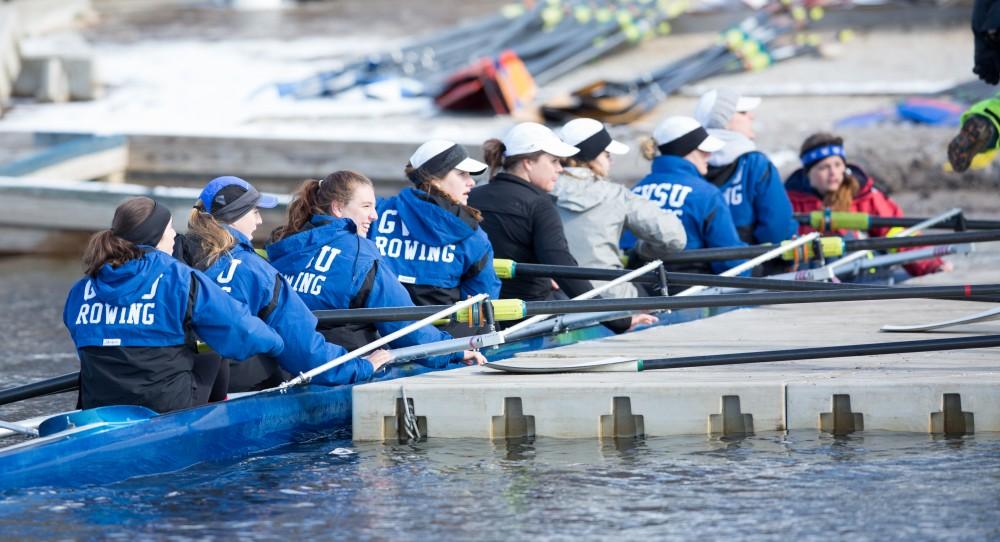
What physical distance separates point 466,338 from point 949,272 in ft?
13.0

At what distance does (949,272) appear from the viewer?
9.55 m

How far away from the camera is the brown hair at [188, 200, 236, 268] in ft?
20.2

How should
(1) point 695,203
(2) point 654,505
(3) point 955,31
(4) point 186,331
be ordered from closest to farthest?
1. (2) point 654,505
2. (4) point 186,331
3. (1) point 695,203
4. (3) point 955,31

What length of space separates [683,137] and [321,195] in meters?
2.56

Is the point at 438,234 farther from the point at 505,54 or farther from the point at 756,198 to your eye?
the point at 505,54

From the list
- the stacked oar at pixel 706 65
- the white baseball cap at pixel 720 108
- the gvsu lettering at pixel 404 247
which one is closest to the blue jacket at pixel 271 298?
the gvsu lettering at pixel 404 247

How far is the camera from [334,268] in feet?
21.5

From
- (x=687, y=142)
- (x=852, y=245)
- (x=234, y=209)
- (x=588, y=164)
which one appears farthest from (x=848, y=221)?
(x=234, y=209)

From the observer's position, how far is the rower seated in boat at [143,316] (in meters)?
5.73

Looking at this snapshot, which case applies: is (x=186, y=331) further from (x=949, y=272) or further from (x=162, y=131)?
(x=162, y=131)

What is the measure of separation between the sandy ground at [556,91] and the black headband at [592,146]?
4.35 m

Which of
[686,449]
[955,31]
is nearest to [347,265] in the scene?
[686,449]

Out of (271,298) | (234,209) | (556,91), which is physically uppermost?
(556,91)

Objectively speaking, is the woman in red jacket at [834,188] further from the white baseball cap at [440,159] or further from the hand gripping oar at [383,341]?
the hand gripping oar at [383,341]
